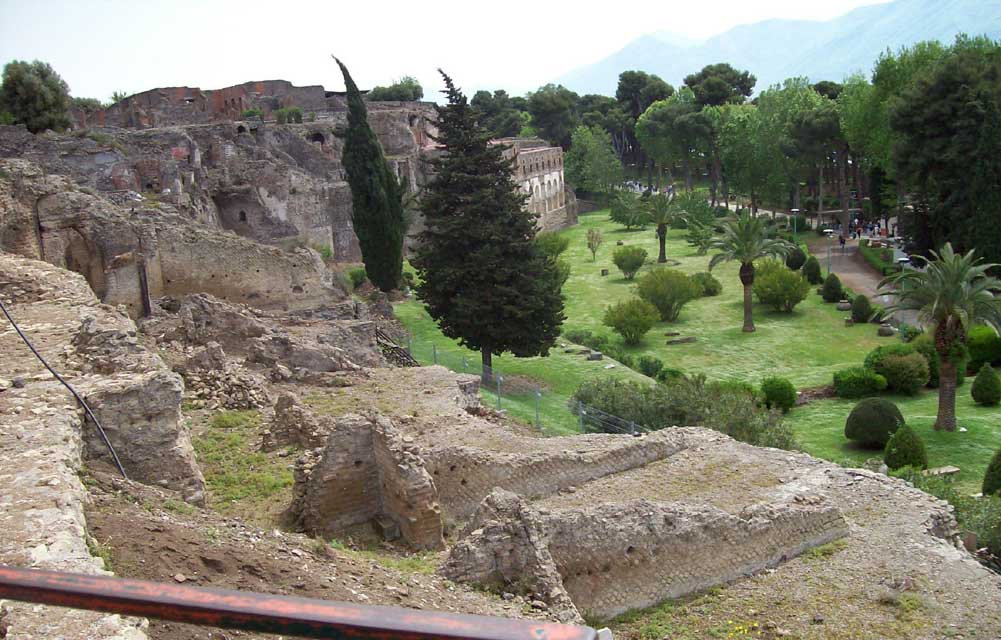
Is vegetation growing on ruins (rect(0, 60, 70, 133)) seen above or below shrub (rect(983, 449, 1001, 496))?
above

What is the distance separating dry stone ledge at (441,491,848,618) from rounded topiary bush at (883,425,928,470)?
338 inches

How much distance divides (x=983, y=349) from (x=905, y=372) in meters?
3.79

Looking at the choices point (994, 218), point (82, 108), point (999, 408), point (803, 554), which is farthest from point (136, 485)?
point (82, 108)

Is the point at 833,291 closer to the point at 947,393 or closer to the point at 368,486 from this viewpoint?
the point at 947,393

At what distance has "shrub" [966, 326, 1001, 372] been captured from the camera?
2783 centimetres

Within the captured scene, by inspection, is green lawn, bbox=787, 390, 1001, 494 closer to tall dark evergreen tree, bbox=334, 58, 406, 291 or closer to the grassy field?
the grassy field

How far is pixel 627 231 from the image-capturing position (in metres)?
62.1

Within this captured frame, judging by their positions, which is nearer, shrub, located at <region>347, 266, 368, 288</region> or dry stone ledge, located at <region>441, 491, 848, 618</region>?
dry stone ledge, located at <region>441, 491, 848, 618</region>

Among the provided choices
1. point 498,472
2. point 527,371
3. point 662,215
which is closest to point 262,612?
point 498,472

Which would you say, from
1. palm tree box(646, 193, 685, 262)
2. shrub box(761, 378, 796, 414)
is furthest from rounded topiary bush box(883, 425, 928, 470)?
palm tree box(646, 193, 685, 262)

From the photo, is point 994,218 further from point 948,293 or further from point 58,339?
point 58,339

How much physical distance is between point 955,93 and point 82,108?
42.9 m

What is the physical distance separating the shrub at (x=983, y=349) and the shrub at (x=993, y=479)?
11.4 metres

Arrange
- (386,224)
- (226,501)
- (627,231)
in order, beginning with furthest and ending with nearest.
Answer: (627,231), (386,224), (226,501)
